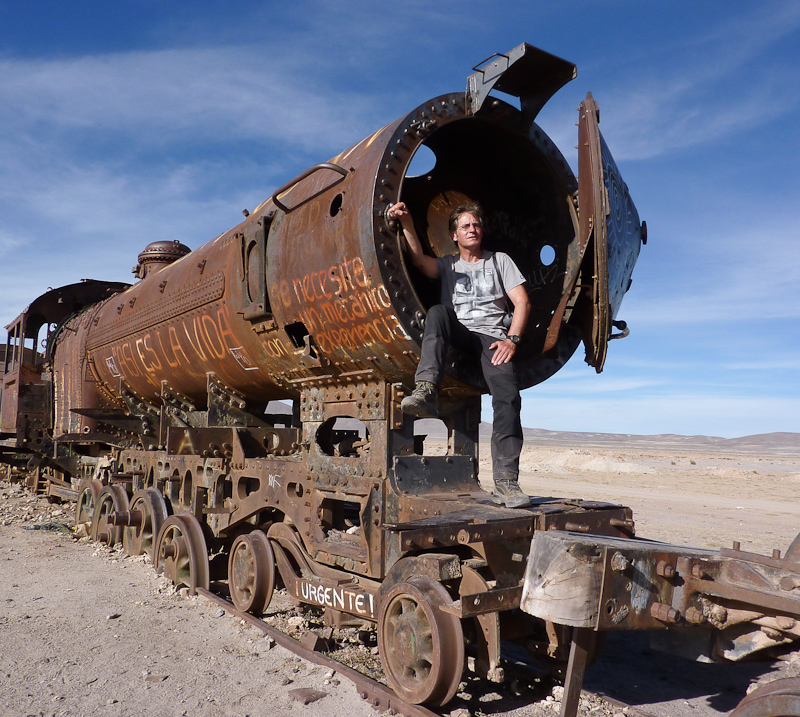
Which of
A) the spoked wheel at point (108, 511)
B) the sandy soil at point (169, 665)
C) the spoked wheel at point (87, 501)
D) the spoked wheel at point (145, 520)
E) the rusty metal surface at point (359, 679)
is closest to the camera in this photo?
the rusty metal surface at point (359, 679)

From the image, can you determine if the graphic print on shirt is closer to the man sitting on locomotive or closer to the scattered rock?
the man sitting on locomotive

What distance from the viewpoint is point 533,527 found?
3.47 meters

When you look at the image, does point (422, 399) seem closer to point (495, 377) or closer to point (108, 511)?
point (495, 377)

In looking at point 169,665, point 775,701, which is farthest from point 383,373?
point 775,701

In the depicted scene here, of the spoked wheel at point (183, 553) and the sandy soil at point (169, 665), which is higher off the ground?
the spoked wheel at point (183, 553)

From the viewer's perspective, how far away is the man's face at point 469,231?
4145 millimetres

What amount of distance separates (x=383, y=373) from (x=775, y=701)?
2.62 metres

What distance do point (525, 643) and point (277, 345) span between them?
273 centimetres

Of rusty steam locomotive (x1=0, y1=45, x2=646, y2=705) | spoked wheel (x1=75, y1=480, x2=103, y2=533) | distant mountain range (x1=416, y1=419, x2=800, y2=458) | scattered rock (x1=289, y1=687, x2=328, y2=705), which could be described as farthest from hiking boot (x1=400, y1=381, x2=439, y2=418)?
distant mountain range (x1=416, y1=419, x2=800, y2=458)

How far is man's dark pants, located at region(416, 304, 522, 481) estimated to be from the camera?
146 inches

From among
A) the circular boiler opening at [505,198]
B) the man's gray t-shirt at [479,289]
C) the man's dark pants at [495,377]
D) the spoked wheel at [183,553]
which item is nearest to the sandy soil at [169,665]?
the spoked wheel at [183,553]

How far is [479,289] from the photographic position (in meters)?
4.09

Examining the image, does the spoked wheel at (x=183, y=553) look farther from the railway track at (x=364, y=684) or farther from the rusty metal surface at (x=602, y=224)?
the rusty metal surface at (x=602, y=224)

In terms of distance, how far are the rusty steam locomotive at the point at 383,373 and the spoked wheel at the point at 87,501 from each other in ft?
5.63
